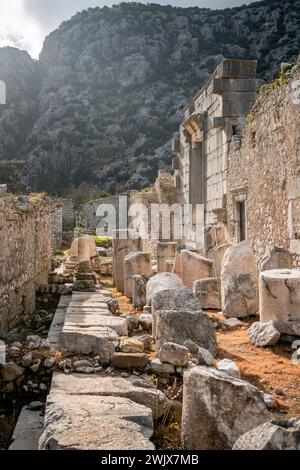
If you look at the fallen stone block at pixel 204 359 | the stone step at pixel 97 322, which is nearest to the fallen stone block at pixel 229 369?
the fallen stone block at pixel 204 359

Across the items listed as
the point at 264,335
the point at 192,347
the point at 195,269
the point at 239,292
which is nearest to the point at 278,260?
the point at 239,292

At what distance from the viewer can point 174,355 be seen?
15.5 feet

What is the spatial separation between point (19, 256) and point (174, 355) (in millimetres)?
4499

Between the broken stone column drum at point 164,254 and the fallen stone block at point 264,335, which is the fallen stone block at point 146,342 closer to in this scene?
the fallen stone block at point 264,335

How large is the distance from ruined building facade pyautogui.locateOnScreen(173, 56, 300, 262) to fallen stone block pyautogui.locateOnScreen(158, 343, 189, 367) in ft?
13.4

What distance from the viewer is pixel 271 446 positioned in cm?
229

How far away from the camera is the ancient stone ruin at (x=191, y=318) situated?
10.7 feet

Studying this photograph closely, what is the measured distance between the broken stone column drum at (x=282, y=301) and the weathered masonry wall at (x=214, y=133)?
6335 millimetres

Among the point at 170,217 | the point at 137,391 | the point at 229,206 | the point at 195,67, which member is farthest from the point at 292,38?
the point at 137,391

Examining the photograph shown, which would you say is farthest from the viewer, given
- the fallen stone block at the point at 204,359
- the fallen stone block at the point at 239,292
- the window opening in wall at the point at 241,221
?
the window opening in wall at the point at 241,221

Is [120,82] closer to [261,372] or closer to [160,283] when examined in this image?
[160,283]

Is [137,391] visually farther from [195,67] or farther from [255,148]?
[195,67]

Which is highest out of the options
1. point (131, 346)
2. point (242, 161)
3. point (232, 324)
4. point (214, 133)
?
point (214, 133)
